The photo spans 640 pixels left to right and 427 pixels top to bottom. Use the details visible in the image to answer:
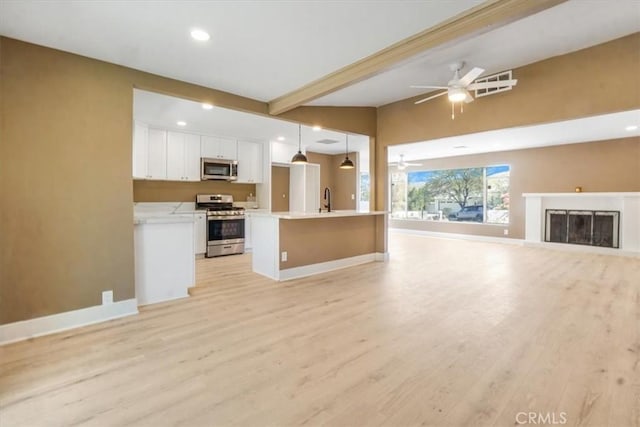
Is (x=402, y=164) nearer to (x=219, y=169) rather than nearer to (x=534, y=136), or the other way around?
(x=534, y=136)

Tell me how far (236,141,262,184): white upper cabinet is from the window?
5.60 metres

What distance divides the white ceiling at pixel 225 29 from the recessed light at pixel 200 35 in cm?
5

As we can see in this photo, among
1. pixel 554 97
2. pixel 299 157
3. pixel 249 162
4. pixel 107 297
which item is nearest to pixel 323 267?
pixel 299 157

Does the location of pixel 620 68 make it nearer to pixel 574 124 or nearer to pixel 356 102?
pixel 574 124

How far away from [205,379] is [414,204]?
943cm

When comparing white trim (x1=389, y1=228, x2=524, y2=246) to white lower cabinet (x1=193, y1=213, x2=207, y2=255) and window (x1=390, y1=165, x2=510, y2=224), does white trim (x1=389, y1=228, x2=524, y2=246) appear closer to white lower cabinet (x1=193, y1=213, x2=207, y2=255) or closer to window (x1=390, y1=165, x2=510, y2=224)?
window (x1=390, y1=165, x2=510, y2=224)

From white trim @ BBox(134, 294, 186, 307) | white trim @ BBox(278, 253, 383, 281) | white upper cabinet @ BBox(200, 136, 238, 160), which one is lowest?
white trim @ BBox(134, 294, 186, 307)

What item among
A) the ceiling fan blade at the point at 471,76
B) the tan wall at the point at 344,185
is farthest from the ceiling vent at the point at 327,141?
the ceiling fan blade at the point at 471,76

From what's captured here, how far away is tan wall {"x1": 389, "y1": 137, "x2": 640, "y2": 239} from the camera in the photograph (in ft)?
21.5

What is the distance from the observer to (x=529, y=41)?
10.5ft

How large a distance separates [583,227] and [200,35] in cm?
856

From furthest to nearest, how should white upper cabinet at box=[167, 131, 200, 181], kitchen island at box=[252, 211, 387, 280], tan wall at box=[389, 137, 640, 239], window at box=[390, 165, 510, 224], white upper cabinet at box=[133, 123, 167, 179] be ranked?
window at box=[390, 165, 510, 224]
tan wall at box=[389, 137, 640, 239]
white upper cabinet at box=[167, 131, 200, 181]
white upper cabinet at box=[133, 123, 167, 179]
kitchen island at box=[252, 211, 387, 280]

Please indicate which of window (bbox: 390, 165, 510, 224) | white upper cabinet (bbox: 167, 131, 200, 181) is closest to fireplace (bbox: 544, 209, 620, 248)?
window (bbox: 390, 165, 510, 224)

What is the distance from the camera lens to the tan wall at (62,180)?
254 cm
